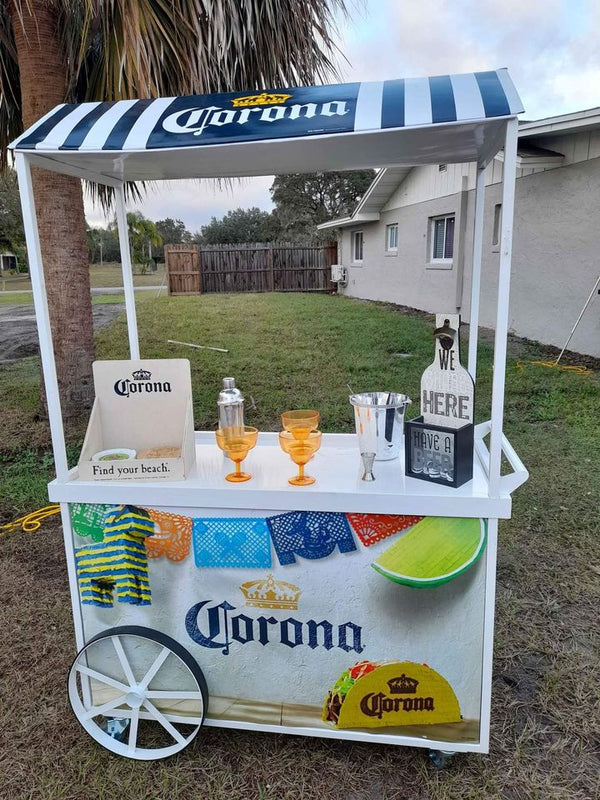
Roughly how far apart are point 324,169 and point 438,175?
9.33m

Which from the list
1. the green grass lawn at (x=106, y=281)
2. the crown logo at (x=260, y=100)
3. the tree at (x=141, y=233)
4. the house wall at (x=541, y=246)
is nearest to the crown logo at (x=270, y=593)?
the crown logo at (x=260, y=100)

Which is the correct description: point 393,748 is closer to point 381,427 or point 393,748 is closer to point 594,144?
point 381,427

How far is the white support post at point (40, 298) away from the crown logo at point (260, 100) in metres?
0.61

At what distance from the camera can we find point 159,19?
3203 mm

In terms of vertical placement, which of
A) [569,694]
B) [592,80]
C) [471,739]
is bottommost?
[569,694]

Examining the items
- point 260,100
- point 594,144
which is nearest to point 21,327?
point 594,144

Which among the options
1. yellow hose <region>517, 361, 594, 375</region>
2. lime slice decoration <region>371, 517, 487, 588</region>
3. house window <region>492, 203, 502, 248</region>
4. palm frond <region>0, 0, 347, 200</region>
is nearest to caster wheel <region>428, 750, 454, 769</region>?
lime slice decoration <region>371, 517, 487, 588</region>

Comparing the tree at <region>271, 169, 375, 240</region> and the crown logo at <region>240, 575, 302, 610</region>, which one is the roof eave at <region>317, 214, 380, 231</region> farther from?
the tree at <region>271, 169, 375, 240</region>

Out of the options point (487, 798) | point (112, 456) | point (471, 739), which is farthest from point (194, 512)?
point (487, 798)

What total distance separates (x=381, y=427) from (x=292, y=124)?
0.90 metres

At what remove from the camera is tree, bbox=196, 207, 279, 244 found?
1459 inches

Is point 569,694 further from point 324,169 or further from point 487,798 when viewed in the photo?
point 324,169

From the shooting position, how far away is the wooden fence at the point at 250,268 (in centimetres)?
1611

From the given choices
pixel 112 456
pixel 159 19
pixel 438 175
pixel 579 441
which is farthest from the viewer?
pixel 438 175
